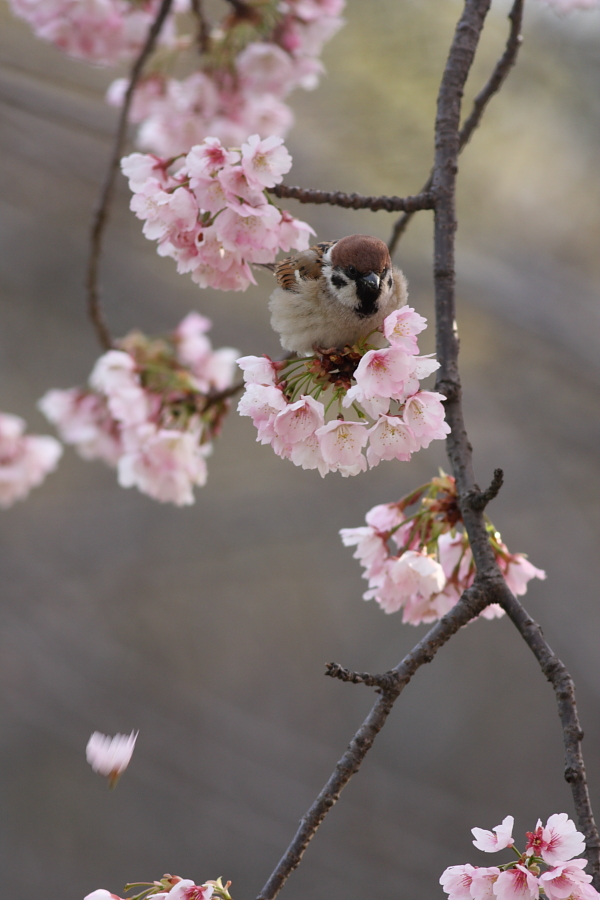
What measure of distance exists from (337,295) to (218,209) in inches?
13.0

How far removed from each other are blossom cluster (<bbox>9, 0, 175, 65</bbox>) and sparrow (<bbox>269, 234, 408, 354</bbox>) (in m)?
1.49

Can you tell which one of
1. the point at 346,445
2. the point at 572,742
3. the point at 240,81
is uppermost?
the point at 240,81

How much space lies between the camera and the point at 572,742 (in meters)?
0.97

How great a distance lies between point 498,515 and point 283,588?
2600 mm

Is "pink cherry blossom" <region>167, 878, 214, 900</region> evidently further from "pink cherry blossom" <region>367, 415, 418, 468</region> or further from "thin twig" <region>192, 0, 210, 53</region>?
"thin twig" <region>192, 0, 210, 53</region>

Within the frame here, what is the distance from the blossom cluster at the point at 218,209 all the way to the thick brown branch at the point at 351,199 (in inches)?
1.0

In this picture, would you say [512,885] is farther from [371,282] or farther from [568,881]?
[371,282]

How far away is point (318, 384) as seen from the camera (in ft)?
3.89

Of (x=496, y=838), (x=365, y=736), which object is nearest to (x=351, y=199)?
(x=365, y=736)

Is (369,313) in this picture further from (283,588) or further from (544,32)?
(283,588)

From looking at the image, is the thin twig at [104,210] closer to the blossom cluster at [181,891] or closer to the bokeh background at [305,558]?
the blossom cluster at [181,891]

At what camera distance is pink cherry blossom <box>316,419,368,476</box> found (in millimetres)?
1074

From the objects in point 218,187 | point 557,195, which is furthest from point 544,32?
point 218,187

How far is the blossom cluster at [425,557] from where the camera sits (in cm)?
134
